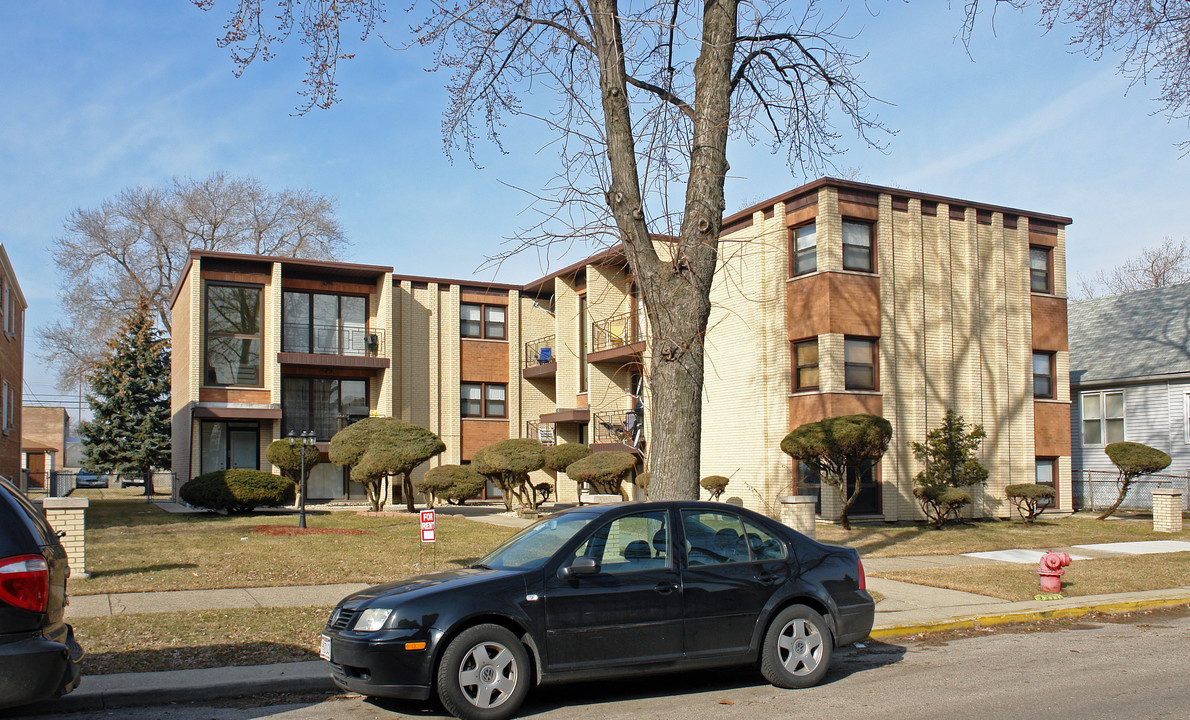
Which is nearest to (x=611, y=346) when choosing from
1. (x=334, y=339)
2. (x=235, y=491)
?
(x=334, y=339)

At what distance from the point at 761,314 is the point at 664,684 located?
17193mm

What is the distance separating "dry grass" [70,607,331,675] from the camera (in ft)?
25.8

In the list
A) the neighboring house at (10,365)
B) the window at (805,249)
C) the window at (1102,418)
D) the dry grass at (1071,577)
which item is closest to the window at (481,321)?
the neighboring house at (10,365)

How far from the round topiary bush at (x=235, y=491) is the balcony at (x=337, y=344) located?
7.44 meters

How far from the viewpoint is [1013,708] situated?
671cm

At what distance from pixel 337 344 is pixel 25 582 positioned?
91.5 ft

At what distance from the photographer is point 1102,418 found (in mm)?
29094

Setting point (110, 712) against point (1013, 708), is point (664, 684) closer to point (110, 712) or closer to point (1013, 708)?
point (1013, 708)

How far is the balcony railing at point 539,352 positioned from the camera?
34781mm

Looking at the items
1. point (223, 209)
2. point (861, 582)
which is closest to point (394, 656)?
point (861, 582)

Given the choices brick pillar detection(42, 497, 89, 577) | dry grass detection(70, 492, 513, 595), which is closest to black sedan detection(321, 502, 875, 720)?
dry grass detection(70, 492, 513, 595)

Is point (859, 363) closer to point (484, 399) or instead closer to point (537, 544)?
point (484, 399)

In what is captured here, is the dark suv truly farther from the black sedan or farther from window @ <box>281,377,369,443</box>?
window @ <box>281,377,369,443</box>

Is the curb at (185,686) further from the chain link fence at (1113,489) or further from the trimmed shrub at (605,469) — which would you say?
the chain link fence at (1113,489)
